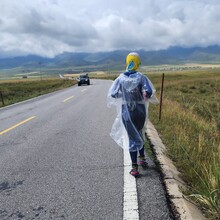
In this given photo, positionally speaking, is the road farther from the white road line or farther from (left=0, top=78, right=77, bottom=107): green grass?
(left=0, top=78, right=77, bottom=107): green grass

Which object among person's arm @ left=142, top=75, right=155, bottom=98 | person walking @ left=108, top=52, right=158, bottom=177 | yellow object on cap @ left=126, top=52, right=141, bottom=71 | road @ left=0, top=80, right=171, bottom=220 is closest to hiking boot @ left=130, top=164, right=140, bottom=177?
person walking @ left=108, top=52, right=158, bottom=177

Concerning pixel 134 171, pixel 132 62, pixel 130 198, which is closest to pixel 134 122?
pixel 134 171

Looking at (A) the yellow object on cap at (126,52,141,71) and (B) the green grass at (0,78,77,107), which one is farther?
(B) the green grass at (0,78,77,107)

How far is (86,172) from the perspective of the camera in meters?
4.69

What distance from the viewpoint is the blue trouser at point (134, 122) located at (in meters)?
4.50

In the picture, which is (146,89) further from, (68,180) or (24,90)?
(24,90)

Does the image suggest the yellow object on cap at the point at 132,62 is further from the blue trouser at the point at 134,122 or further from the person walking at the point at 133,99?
the blue trouser at the point at 134,122

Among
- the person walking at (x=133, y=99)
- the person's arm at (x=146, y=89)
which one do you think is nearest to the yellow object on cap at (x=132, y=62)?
the person walking at (x=133, y=99)

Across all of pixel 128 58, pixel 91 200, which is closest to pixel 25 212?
pixel 91 200

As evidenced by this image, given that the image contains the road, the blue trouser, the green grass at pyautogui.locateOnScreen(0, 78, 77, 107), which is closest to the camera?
the road

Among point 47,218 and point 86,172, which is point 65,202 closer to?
point 47,218

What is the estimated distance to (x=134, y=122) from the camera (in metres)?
4.53

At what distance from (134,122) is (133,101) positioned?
1.05 feet

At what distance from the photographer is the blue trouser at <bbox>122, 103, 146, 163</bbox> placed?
450 cm
